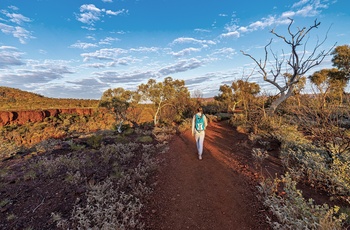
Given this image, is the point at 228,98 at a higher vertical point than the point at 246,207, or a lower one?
higher

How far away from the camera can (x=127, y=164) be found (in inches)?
285

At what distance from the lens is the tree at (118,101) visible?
17.1 meters

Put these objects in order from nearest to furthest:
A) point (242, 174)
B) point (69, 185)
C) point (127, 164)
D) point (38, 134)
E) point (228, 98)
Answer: point (69, 185) → point (242, 174) → point (127, 164) → point (38, 134) → point (228, 98)

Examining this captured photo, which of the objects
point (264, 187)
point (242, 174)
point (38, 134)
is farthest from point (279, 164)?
point (38, 134)

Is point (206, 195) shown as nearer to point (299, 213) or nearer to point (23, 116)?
point (299, 213)

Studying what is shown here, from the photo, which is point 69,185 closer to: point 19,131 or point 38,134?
point 38,134

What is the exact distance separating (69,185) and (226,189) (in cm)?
455

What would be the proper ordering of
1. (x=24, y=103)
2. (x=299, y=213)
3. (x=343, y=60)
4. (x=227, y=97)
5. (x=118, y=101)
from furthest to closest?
(x=24, y=103) < (x=227, y=97) < (x=343, y=60) < (x=118, y=101) < (x=299, y=213)

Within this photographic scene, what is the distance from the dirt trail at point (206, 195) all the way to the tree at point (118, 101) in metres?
10.6

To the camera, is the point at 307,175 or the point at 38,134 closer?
the point at 307,175

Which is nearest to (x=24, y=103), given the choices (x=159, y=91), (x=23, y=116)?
(x=23, y=116)

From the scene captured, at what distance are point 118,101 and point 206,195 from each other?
14.0 m

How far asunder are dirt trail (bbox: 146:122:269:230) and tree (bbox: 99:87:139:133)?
10579 millimetres

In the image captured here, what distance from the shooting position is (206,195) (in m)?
4.95
